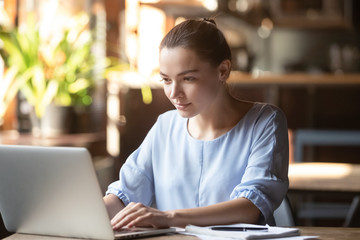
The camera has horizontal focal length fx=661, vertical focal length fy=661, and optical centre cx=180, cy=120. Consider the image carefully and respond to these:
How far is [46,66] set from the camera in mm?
4168

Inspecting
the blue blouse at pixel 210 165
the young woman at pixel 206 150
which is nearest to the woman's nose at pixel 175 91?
the young woman at pixel 206 150

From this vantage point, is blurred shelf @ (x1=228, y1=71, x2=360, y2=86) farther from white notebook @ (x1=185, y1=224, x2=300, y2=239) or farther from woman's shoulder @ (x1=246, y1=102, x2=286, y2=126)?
white notebook @ (x1=185, y1=224, x2=300, y2=239)

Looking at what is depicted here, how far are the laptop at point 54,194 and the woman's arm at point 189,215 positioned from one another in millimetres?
25

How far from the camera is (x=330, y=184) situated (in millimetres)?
2371

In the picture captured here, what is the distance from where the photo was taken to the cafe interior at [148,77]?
4.06m

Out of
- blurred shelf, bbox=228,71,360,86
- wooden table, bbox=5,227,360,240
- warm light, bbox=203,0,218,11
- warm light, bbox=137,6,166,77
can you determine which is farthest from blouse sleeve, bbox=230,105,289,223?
warm light, bbox=137,6,166,77

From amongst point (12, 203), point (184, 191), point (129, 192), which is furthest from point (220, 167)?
point (12, 203)

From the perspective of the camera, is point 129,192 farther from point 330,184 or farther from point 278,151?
point 330,184

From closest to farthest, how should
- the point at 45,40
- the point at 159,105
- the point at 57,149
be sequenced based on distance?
1. the point at 57,149
2. the point at 45,40
3. the point at 159,105

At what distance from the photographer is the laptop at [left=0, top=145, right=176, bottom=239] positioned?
135 centimetres

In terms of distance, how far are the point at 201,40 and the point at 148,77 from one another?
337 centimetres

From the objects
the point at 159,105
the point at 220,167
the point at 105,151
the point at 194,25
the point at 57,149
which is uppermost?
the point at 194,25

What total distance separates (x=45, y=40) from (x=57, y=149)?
127 inches

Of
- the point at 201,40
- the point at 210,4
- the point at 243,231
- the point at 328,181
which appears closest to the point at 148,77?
the point at 210,4
